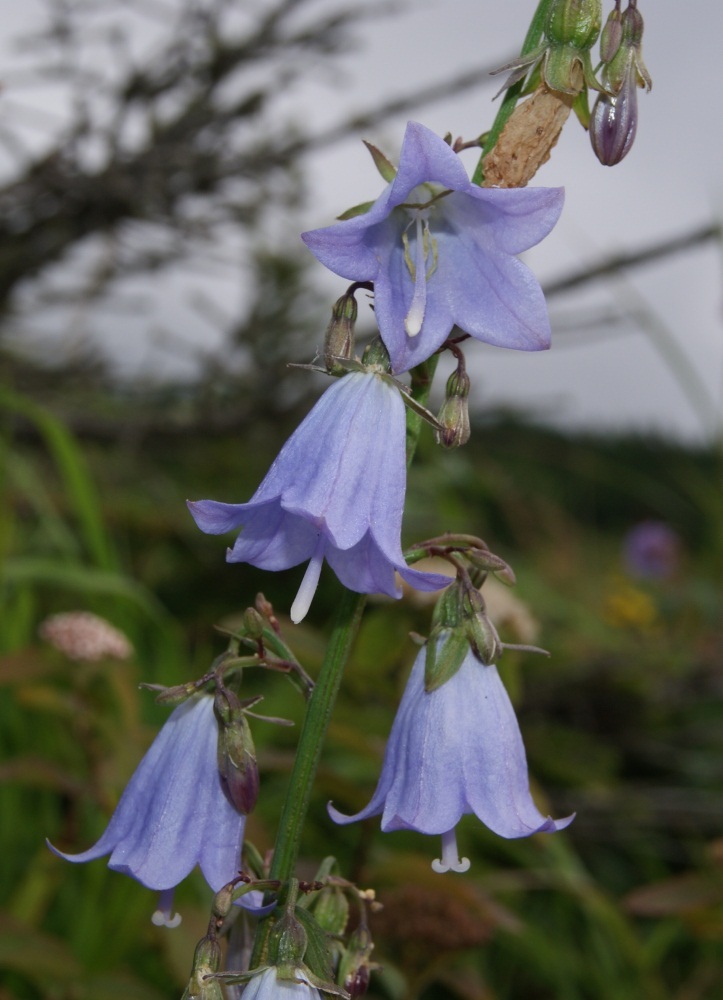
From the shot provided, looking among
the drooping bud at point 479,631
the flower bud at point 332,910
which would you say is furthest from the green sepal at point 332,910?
the drooping bud at point 479,631

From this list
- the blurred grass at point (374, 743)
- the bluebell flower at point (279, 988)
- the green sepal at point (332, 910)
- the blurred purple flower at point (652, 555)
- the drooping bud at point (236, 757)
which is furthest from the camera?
the blurred purple flower at point (652, 555)

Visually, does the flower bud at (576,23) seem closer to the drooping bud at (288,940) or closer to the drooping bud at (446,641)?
the drooping bud at (446,641)

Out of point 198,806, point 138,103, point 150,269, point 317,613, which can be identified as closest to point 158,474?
point 150,269

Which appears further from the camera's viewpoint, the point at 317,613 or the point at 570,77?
the point at 317,613

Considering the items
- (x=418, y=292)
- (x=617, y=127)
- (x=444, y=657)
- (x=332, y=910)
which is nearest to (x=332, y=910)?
(x=332, y=910)

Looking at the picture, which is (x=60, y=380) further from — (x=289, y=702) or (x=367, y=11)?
(x=289, y=702)

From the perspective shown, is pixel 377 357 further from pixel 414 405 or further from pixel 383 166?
pixel 383 166
